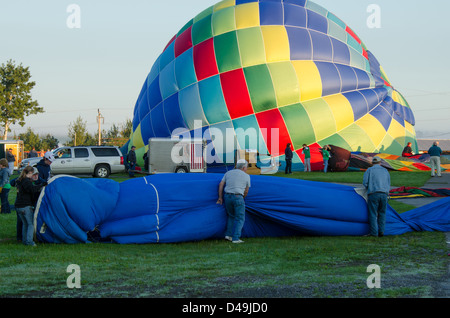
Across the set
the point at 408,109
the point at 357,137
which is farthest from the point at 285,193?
the point at 408,109

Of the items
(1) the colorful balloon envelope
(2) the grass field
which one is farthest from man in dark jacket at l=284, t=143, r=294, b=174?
(2) the grass field

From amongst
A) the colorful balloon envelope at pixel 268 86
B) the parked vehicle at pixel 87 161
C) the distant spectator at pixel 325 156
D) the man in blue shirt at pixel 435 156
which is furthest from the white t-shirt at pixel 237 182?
the parked vehicle at pixel 87 161

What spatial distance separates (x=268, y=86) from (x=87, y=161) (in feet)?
30.9

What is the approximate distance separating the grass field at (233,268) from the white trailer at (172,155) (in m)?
16.4

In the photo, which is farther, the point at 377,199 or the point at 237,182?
the point at 377,199

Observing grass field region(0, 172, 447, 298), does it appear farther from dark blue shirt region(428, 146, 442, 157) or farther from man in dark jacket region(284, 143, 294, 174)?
man in dark jacket region(284, 143, 294, 174)

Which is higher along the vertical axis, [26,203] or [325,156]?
[325,156]

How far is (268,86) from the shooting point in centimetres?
2456

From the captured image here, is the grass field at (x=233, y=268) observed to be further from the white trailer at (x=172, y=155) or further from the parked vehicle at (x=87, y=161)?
the parked vehicle at (x=87, y=161)

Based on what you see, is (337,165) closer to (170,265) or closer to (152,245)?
(152,245)

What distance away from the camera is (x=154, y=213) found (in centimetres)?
879

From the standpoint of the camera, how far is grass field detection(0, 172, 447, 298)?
526 cm

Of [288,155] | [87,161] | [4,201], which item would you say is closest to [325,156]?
[288,155]

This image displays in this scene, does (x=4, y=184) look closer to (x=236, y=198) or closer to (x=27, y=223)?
(x=27, y=223)
